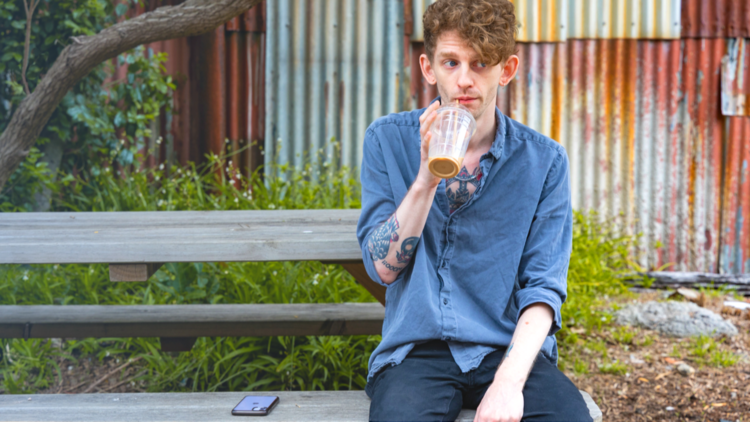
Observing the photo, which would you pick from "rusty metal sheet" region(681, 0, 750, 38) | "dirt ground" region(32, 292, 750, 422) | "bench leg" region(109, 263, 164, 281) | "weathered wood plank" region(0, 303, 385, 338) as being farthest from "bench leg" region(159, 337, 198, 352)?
"rusty metal sheet" region(681, 0, 750, 38)

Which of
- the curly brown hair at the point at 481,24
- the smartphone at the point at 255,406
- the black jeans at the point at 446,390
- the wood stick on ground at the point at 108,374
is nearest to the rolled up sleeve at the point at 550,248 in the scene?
the black jeans at the point at 446,390

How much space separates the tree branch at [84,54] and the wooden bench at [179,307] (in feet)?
2.59

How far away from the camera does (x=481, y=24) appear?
1.49 metres

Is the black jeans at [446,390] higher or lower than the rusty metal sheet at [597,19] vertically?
lower

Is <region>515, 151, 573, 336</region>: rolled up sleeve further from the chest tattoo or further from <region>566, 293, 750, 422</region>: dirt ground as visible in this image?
<region>566, 293, 750, 422</region>: dirt ground

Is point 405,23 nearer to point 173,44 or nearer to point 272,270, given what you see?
point 173,44

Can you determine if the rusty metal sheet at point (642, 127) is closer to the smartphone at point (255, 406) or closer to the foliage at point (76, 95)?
the foliage at point (76, 95)

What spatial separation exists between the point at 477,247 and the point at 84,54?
8.31 ft

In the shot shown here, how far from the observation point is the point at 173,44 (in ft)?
15.2

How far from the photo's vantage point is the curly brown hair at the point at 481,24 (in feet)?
4.87

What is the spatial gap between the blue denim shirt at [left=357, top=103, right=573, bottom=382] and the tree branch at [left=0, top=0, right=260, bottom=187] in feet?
6.58

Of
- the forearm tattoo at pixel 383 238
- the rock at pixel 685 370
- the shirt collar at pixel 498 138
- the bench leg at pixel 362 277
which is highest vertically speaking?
the shirt collar at pixel 498 138

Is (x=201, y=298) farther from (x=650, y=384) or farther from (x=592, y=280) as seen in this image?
(x=592, y=280)

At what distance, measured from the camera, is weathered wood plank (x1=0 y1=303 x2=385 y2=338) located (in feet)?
8.79
